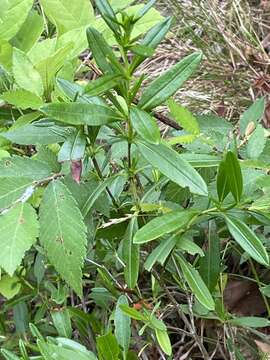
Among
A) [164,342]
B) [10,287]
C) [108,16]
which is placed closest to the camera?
[108,16]

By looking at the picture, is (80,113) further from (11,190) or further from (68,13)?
(68,13)

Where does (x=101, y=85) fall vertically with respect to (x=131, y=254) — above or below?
above

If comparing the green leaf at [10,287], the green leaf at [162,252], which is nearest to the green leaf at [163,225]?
the green leaf at [162,252]

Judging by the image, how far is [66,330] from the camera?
1.11m

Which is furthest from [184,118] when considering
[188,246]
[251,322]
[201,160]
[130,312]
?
[251,322]

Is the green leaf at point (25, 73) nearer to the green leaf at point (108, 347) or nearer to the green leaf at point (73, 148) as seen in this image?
the green leaf at point (73, 148)

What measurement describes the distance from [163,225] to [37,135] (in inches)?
8.5

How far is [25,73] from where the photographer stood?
900 mm

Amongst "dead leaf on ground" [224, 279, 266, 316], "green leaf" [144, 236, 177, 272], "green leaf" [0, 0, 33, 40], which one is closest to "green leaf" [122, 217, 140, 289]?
"green leaf" [144, 236, 177, 272]

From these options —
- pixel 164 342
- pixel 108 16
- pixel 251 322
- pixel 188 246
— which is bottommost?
pixel 251 322

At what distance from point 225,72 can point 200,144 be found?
1.11 metres

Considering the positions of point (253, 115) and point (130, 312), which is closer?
point (130, 312)

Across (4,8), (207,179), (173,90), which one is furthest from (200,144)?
(4,8)

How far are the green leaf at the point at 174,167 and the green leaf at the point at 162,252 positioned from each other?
126 mm
